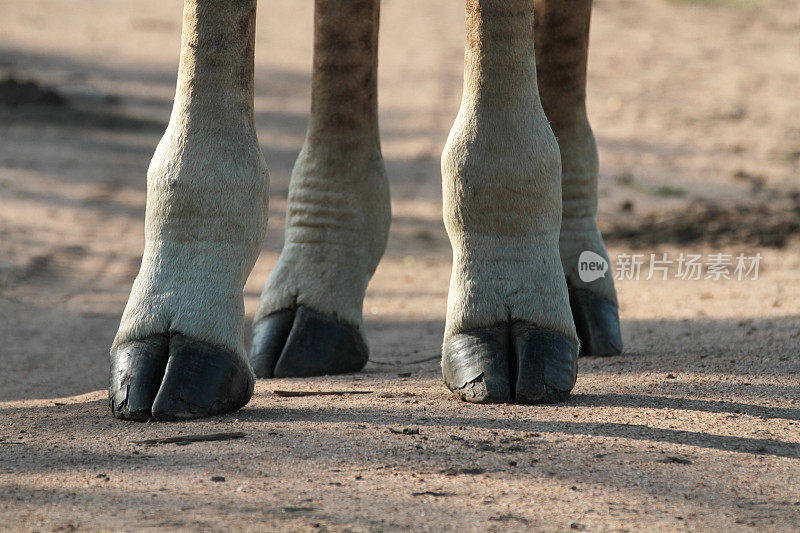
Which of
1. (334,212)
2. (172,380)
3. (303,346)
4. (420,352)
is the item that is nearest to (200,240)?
(172,380)

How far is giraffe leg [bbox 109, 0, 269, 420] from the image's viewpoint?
2.20m

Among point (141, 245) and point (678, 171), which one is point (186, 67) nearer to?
point (141, 245)

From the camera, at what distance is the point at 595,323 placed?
314cm

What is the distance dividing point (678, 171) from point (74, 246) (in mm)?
4179

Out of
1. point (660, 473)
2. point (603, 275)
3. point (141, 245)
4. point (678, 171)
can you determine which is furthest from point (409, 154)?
point (660, 473)

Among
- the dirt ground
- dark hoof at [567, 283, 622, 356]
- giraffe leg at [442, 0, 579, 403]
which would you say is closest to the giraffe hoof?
dark hoof at [567, 283, 622, 356]

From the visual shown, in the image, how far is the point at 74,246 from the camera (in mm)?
5441

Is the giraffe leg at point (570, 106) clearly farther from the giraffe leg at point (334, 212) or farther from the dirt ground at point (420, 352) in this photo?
the giraffe leg at point (334, 212)

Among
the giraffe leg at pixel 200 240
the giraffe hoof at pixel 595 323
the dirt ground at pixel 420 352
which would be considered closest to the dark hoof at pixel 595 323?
the giraffe hoof at pixel 595 323

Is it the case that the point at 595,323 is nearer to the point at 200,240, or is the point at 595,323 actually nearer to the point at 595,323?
the point at 595,323

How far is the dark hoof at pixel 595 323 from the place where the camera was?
311 cm

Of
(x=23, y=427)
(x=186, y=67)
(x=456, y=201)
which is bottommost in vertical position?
(x=23, y=427)

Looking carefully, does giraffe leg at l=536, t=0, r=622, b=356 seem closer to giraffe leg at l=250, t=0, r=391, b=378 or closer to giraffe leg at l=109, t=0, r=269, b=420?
giraffe leg at l=250, t=0, r=391, b=378

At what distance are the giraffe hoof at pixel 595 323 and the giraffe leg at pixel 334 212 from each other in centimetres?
68
